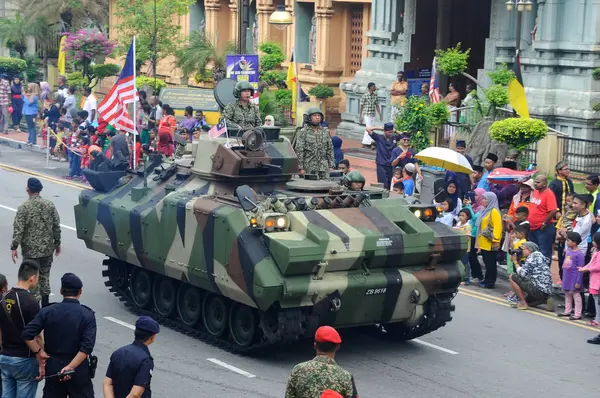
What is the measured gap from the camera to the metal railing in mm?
24781

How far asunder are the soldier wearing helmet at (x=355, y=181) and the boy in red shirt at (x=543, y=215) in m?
3.83

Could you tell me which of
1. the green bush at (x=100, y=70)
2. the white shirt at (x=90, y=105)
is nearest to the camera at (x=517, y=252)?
the white shirt at (x=90, y=105)

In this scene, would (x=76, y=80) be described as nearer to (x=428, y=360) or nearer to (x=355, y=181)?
(x=355, y=181)

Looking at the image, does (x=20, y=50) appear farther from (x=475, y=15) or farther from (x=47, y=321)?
(x=47, y=321)

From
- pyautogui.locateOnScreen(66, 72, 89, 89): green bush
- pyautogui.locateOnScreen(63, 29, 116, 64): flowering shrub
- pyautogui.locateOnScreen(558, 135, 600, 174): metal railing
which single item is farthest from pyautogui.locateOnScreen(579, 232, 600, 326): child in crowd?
pyautogui.locateOnScreen(66, 72, 89, 89): green bush

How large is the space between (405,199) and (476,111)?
445 inches

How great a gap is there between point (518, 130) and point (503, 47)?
6.21 meters

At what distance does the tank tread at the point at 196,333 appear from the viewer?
14.2 metres

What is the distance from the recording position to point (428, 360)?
14680 millimetres

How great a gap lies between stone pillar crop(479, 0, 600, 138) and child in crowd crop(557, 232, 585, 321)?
9.37 meters

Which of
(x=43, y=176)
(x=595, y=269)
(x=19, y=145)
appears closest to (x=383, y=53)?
(x=43, y=176)

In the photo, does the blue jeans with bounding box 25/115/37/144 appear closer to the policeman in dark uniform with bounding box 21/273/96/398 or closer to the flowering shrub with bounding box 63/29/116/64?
the flowering shrub with bounding box 63/29/116/64

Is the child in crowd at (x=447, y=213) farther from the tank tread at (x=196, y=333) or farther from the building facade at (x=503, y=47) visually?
the building facade at (x=503, y=47)

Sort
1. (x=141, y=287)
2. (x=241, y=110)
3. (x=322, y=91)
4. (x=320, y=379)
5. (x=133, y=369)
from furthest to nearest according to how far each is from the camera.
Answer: (x=322, y=91) → (x=241, y=110) → (x=141, y=287) → (x=133, y=369) → (x=320, y=379)
